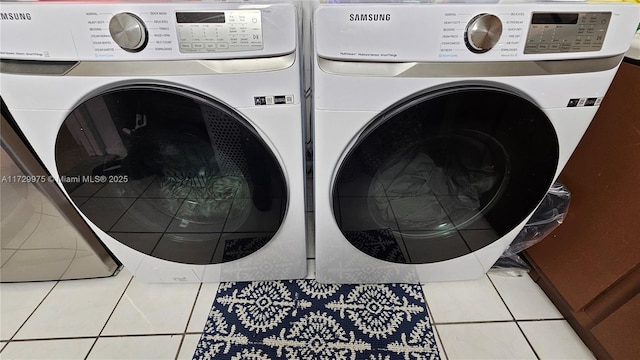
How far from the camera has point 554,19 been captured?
0.58 metres

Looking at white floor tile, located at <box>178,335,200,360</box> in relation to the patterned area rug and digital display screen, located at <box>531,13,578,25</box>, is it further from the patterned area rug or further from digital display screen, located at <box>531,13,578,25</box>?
digital display screen, located at <box>531,13,578,25</box>

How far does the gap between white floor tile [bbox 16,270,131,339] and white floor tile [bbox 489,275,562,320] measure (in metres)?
1.23

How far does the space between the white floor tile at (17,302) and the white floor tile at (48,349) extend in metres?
0.06

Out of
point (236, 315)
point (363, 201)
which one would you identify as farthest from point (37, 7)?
point (236, 315)

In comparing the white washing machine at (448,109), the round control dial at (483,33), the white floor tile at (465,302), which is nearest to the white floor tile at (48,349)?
the white washing machine at (448,109)

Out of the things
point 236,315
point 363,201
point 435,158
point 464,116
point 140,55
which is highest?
point 140,55

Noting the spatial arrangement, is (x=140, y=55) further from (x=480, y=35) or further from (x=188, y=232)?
(x=480, y=35)

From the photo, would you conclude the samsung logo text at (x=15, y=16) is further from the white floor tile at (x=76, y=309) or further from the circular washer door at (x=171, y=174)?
the white floor tile at (x=76, y=309)

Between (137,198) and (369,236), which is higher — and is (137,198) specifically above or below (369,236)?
above

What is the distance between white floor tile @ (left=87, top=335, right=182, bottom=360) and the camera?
2.91 ft

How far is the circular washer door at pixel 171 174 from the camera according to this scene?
0.65m

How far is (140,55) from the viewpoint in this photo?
61 cm

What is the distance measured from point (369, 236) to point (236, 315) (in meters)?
0.48

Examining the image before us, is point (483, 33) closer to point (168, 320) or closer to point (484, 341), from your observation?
point (484, 341)
